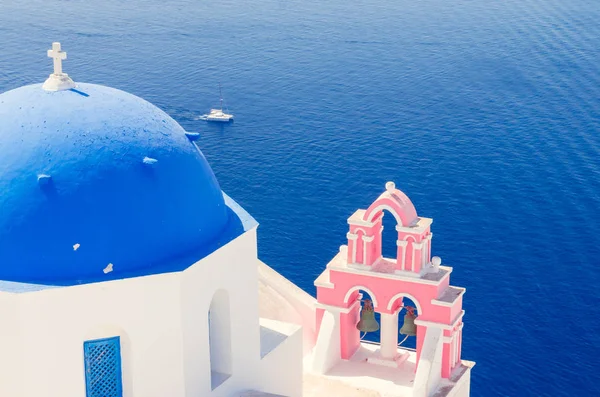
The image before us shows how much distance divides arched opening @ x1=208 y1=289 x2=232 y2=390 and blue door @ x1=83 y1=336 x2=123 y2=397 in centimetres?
190

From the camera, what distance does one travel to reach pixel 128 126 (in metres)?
15.9

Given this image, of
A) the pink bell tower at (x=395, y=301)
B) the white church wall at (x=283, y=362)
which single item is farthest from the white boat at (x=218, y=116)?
the white church wall at (x=283, y=362)

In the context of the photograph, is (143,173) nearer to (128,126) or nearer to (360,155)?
(128,126)

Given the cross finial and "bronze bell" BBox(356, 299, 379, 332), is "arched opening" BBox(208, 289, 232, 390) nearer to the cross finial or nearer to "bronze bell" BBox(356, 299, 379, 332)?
the cross finial

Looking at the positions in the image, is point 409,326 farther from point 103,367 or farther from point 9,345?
point 9,345

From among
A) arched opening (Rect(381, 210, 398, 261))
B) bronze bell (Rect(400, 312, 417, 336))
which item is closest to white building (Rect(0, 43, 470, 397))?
bronze bell (Rect(400, 312, 417, 336))

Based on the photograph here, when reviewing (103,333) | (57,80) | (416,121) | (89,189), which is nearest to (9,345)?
(103,333)

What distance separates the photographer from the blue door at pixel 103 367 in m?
15.2

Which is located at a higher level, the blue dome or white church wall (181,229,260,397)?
the blue dome

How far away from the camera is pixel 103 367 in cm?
1536

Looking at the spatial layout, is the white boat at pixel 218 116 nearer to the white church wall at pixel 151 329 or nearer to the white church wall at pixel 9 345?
the white church wall at pixel 151 329

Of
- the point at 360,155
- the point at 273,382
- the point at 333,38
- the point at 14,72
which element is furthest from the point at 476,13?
the point at 273,382

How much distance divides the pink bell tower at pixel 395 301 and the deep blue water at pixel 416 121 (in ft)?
47.6

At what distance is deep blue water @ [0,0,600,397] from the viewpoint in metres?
41.3
